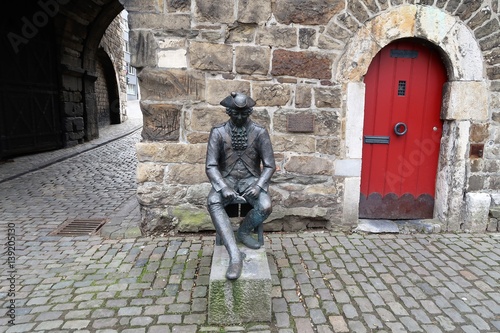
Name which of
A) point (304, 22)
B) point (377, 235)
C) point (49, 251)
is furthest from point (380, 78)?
point (49, 251)

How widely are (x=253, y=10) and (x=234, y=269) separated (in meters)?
2.69

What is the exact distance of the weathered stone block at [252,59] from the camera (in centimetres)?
361

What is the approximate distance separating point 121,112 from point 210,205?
1568 centimetres

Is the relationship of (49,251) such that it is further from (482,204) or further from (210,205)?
(482,204)

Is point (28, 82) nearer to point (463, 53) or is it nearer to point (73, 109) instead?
point (73, 109)

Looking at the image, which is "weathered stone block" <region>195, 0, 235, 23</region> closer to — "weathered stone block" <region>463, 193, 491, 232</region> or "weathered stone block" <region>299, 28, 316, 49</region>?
"weathered stone block" <region>299, 28, 316, 49</region>

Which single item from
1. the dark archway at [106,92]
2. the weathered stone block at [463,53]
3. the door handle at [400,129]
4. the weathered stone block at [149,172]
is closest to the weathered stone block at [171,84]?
the weathered stone block at [149,172]

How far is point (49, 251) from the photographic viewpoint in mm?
3420

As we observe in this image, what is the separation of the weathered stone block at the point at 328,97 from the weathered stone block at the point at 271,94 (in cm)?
33

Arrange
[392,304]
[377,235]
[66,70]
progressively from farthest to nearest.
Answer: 1. [66,70]
2. [377,235]
3. [392,304]

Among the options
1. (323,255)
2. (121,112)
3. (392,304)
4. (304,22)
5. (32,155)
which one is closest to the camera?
(392,304)

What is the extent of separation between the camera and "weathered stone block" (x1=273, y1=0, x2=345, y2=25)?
357 centimetres

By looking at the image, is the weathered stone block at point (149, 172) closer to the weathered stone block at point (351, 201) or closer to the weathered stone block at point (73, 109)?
Answer: the weathered stone block at point (351, 201)

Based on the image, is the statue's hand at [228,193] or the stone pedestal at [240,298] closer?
the stone pedestal at [240,298]
